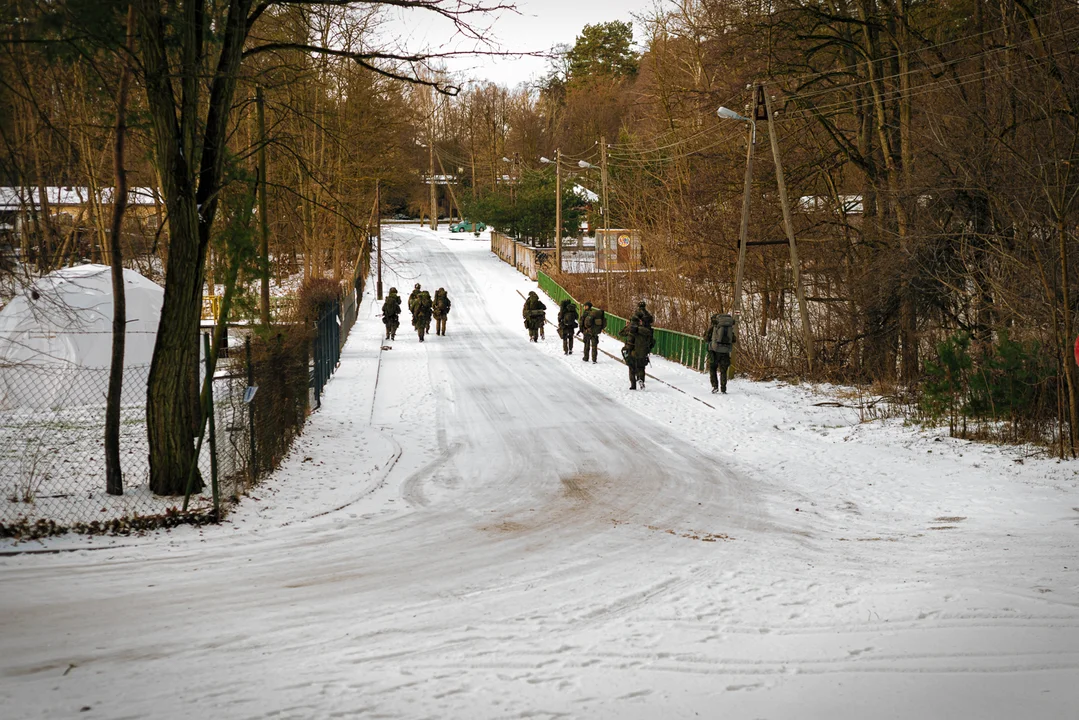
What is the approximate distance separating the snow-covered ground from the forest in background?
7.89 feet

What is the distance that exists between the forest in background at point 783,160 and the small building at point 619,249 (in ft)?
4.27

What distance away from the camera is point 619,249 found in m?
42.0

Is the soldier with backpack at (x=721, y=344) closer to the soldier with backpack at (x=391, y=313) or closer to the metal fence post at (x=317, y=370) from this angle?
the metal fence post at (x=317, y=370)

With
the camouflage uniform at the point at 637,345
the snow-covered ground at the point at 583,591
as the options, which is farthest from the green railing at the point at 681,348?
the snow-covered ground at the point at 583,591

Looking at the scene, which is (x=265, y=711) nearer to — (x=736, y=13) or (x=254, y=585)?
(x=254, y=585)

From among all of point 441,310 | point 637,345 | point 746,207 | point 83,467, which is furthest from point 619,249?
point 83,467

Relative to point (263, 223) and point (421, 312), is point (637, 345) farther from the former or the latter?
point (421, 312)

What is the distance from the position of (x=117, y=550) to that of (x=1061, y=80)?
45.4ft

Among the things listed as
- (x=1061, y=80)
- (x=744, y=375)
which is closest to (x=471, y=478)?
(x=1061, y=80)

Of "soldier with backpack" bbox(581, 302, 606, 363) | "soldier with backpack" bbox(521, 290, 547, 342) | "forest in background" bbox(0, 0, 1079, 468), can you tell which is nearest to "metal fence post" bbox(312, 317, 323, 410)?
"forest in background" bbox(0, 0, 1079, 468)

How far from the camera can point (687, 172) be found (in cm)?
4009

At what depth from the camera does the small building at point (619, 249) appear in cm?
3695

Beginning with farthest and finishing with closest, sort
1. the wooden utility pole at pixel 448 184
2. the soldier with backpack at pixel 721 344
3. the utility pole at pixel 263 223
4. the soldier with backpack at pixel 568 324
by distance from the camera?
the wooden utility pole at pixel 448 184 < the soldier with backpack at pixel 568 324 < the soldier with backpack at pixel 721 344 < the utility pole at pixel 263 223

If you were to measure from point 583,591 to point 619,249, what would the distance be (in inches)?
1394
